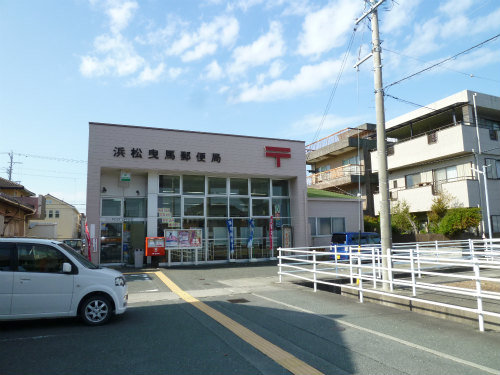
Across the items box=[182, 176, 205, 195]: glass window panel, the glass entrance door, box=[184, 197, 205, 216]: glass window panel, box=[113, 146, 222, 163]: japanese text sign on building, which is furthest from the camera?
box=[182, 176, 205, 195]: glass window panel

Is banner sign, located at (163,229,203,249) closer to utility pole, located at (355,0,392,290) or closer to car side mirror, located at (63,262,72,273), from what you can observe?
utility pole, located at (355,0,392,290)

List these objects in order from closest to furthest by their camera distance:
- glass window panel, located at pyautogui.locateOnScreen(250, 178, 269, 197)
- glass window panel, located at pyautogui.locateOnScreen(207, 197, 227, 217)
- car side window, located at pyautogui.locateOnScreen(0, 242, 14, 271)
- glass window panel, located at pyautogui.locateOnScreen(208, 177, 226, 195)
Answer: car side window, located at pyautogui.locateOnScreen(0, 242, 14, 271), glass window panel, located at pyautogui.locateOnScreen(207, 197, 227, 217), glass window panel, located at pyautogui.locateOnScreen(208, 177, 226, 195), glass window panel, located at pyautogui.locateOnScreen(250, 178, 269, 197)

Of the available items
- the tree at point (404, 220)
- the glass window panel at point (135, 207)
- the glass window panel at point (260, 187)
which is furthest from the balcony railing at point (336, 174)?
the glass window panel at point (135, 207)

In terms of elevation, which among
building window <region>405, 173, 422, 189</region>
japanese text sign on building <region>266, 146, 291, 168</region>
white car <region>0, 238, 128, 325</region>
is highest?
japanese text sign on building <region>266, 146, 291, 168</region>

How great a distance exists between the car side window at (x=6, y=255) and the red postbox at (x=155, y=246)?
1145 centimetres

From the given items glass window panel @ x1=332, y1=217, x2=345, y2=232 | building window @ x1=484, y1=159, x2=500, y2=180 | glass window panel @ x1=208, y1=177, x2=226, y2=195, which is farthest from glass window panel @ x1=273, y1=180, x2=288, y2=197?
building window @ x1=484, y1=159, x2=500, y2=180

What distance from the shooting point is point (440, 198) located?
2419cm

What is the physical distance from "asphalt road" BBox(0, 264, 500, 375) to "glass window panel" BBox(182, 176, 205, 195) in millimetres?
11782

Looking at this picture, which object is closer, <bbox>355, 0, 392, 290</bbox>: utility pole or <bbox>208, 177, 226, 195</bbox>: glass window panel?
<bbox>355, 0, 392, 290</bbox>: utility pole

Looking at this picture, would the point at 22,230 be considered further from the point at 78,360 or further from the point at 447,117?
the point at 447,117

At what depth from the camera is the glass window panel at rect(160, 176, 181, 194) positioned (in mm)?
19984

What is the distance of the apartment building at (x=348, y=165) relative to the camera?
32.3 meters

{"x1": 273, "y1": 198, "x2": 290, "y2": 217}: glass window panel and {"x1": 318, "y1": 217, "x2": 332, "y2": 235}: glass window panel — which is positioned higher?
{"x1": 273, "y1": 198, "x2": 290, "y2": 217}: glass window panel

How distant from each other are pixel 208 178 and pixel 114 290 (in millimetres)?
14227
